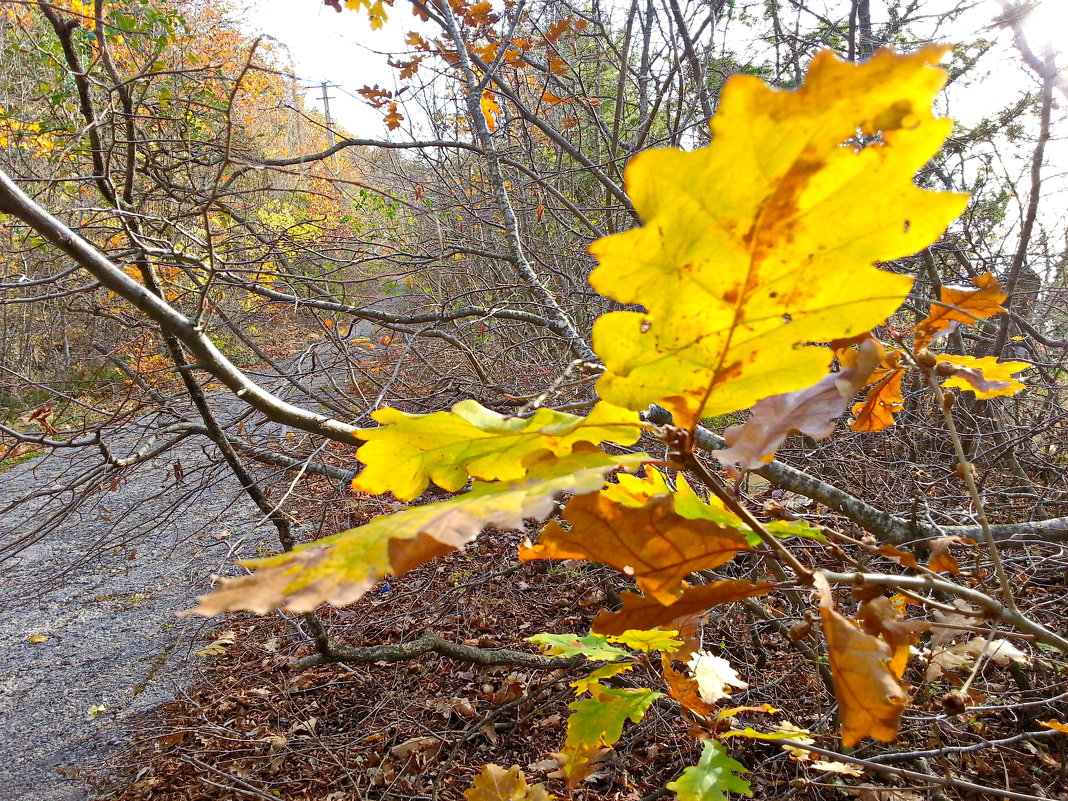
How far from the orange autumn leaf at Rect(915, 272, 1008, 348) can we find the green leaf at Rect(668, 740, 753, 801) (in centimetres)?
87

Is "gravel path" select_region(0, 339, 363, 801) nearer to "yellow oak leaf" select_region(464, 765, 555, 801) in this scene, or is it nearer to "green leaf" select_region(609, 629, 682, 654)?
"yellow oak leaf" select_region(464, 765, 555, 801)

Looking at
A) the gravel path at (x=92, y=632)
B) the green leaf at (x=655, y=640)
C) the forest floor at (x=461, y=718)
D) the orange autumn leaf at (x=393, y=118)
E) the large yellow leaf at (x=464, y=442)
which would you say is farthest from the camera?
the orange autumn leaf at (x=393, y=118)

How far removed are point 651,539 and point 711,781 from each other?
3.13 ft

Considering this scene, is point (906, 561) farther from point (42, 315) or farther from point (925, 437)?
point (42, 315)

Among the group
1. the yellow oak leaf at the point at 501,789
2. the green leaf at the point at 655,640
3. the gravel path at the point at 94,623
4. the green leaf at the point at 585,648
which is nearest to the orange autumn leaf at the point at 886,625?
the green leaf at the point at 655,640

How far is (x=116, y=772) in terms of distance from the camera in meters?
3.13

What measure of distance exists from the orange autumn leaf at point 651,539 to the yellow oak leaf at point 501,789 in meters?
1.29

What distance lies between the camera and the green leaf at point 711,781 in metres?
1.17

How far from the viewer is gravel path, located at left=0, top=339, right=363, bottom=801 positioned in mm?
3094

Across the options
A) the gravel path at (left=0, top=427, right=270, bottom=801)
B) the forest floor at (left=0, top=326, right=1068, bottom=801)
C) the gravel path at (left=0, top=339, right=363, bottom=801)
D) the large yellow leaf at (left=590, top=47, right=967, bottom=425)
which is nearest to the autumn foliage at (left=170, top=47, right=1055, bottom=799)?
the large yellow leaf at (left=590, top=47, right=967, bottom=425)

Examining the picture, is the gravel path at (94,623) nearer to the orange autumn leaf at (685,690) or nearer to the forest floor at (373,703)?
the forest floor at (373,703)

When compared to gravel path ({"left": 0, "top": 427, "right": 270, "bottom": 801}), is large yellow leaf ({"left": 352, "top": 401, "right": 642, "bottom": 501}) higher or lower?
higher

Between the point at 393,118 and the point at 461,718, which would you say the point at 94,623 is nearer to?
the point at 461,718

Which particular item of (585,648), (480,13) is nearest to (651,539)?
(585,648)
